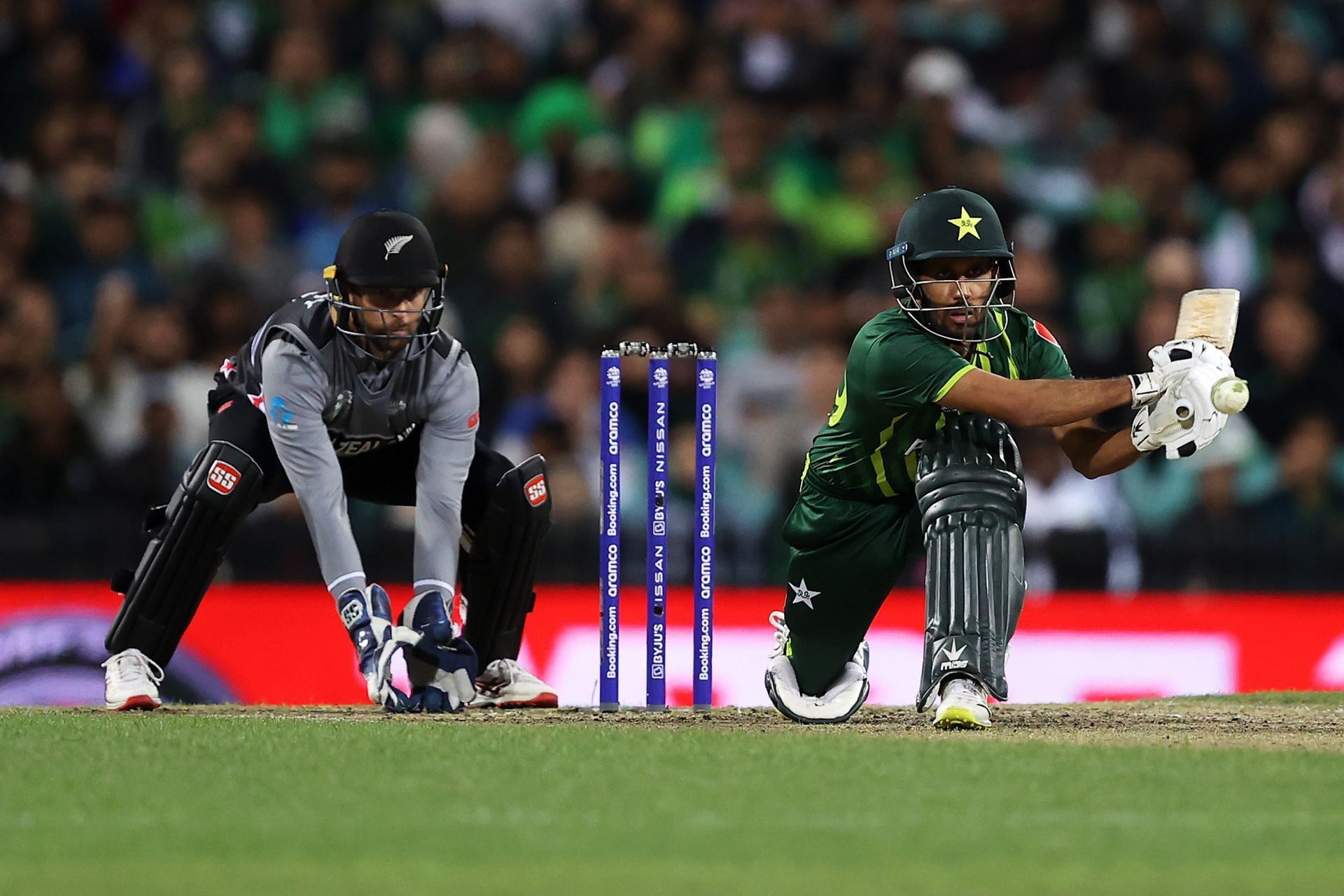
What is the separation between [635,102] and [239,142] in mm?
2058

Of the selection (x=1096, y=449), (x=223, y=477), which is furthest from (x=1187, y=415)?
(x=223, y=477)

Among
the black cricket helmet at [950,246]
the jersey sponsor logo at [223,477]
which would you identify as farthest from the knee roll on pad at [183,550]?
the black cricket helmet at [950,246]

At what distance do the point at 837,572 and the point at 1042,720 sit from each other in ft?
2.35

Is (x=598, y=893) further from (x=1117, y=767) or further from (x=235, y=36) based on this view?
(x=235, y=36)

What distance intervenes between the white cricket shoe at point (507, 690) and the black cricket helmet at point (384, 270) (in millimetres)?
1058

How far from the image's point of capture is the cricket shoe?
579 centimetres

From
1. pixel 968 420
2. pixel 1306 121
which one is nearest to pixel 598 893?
pixel 968 420

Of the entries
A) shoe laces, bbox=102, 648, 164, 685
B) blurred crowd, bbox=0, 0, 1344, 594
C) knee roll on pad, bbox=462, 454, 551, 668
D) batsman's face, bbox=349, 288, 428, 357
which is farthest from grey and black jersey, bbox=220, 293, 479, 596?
blurred crowd, bbox=0, 0, 1344, 594

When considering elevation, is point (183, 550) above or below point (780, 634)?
above

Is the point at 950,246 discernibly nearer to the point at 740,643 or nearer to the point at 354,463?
the point at 354,463

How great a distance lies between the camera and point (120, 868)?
3383 mm

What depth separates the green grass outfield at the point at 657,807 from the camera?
333 cm

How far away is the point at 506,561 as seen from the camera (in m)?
6.09

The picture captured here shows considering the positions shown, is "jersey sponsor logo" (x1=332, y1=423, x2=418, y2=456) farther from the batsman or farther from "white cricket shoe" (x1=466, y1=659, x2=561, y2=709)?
the batsman
